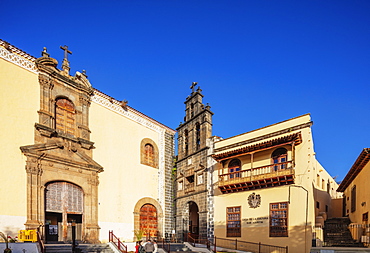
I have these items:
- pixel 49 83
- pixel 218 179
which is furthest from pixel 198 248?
pixel 49 83

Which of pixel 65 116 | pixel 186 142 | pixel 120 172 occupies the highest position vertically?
pixel 65 116

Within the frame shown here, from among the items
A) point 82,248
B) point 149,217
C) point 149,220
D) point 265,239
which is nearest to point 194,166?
point 149,217

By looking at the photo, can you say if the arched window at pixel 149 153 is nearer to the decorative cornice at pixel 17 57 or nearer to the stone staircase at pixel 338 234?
the decorative cornice at pixel 17 57

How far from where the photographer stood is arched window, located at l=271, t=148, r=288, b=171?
53.2ft

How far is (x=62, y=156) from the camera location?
15.1 meters

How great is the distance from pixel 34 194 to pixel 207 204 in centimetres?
1046

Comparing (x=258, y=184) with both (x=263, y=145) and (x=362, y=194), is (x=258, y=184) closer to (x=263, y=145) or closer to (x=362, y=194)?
(x=263, y=145)

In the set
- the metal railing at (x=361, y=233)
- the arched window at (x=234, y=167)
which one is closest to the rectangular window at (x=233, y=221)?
the arched window at (x=234, y=167)

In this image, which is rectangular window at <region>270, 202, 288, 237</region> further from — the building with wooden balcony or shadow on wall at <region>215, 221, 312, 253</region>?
shadow on wall at <region>215, 221, 312, 253</region>

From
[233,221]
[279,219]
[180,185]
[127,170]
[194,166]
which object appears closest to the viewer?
[279,219]

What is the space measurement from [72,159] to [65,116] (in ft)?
7.91

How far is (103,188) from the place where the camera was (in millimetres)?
16984

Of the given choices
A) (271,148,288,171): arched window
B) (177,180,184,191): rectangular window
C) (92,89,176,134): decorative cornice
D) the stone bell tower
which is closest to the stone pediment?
(92,89,176,134): decorative cornice

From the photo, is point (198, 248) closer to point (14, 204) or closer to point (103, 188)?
point (103, 188)
